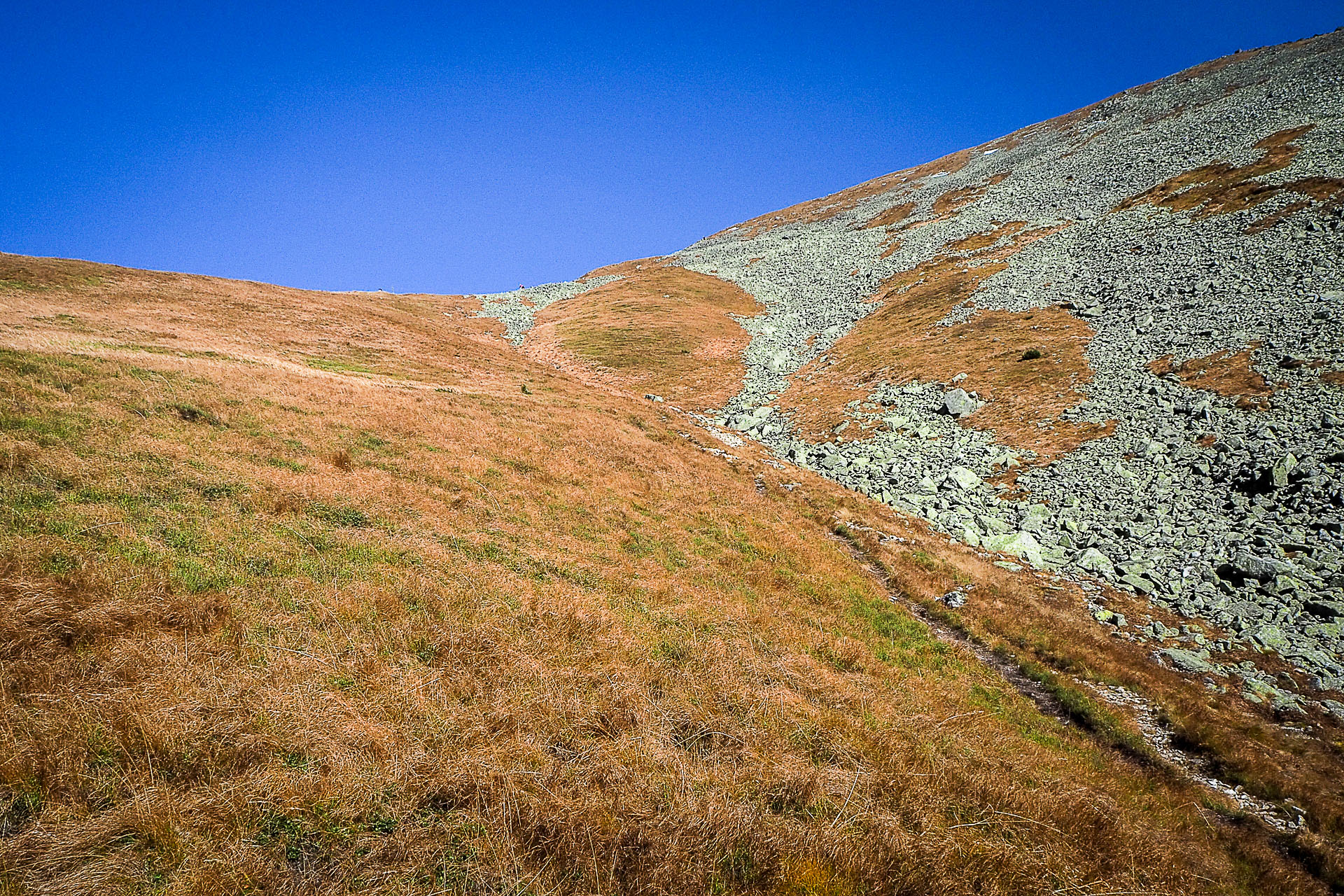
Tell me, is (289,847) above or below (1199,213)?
below

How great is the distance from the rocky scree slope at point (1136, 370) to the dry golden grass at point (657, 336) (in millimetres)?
3396

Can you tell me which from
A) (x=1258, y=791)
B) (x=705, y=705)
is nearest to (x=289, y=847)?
(x=705, y=705)

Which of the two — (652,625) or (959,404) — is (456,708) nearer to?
(652,625)

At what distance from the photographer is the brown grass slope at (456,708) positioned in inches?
186

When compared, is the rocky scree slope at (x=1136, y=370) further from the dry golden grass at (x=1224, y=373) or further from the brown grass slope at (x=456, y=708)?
the brown grass slope at (x=456, y=708)

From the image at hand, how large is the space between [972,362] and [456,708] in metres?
41.2

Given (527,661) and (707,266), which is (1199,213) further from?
(527,661)

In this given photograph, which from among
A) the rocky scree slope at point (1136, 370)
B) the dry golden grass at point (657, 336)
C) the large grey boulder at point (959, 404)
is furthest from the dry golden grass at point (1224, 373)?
the dry golden grass at point (657, 336)

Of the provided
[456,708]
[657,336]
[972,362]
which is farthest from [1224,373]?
[657,336]

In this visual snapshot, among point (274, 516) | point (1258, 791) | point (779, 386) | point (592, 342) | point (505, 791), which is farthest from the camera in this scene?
point (592, 342)

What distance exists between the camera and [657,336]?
61188 millimetres

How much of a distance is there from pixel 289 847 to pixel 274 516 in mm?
8374

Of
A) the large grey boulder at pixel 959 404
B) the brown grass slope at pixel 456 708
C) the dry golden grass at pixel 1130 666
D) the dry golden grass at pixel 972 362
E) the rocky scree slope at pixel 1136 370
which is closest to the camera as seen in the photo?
the brown grass slope at pixel 456 708

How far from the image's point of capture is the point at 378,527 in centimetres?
1173
